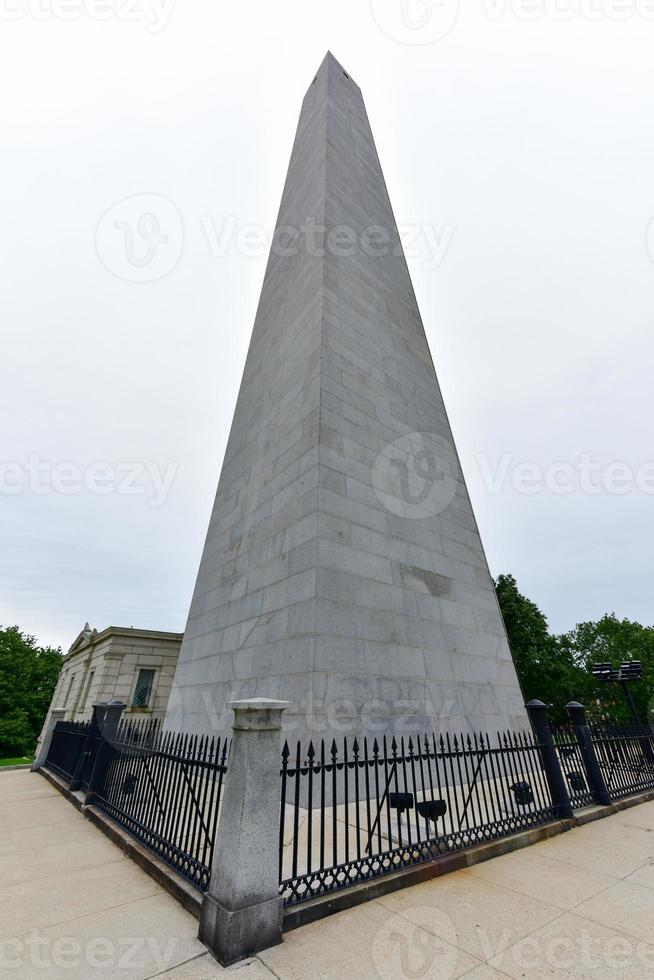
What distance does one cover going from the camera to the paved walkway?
303 centimetres

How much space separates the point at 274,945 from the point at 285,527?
686cm

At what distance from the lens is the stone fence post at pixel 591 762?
24.9 feet

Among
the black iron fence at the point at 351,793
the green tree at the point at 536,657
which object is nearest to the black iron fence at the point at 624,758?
the black iron fence at the point at 351,793

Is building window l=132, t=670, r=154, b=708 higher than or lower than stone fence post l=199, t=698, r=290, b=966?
higher

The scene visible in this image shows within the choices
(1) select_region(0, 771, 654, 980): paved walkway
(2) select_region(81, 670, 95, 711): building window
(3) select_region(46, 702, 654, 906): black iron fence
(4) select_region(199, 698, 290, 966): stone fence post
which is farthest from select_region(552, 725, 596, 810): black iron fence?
(2) select_region(81, 670, 95, 711): building window

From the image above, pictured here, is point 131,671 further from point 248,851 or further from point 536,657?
point 536,657

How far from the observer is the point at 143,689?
23.0 metres

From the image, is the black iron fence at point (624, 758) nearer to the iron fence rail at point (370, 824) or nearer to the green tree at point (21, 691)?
the iron fence rail at point (370, 824)

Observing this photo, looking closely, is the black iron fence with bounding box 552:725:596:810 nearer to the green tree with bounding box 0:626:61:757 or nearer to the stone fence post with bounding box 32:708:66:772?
the stone fence post with bounding box 32:708:66:772

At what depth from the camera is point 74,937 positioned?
340 centimetres

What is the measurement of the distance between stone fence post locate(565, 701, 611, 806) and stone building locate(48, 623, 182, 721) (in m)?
20.9

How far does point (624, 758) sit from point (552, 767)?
13.4 ft

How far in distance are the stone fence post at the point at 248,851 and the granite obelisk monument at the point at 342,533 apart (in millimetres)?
3380

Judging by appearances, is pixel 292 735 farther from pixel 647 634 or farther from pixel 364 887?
pixel 647 634
